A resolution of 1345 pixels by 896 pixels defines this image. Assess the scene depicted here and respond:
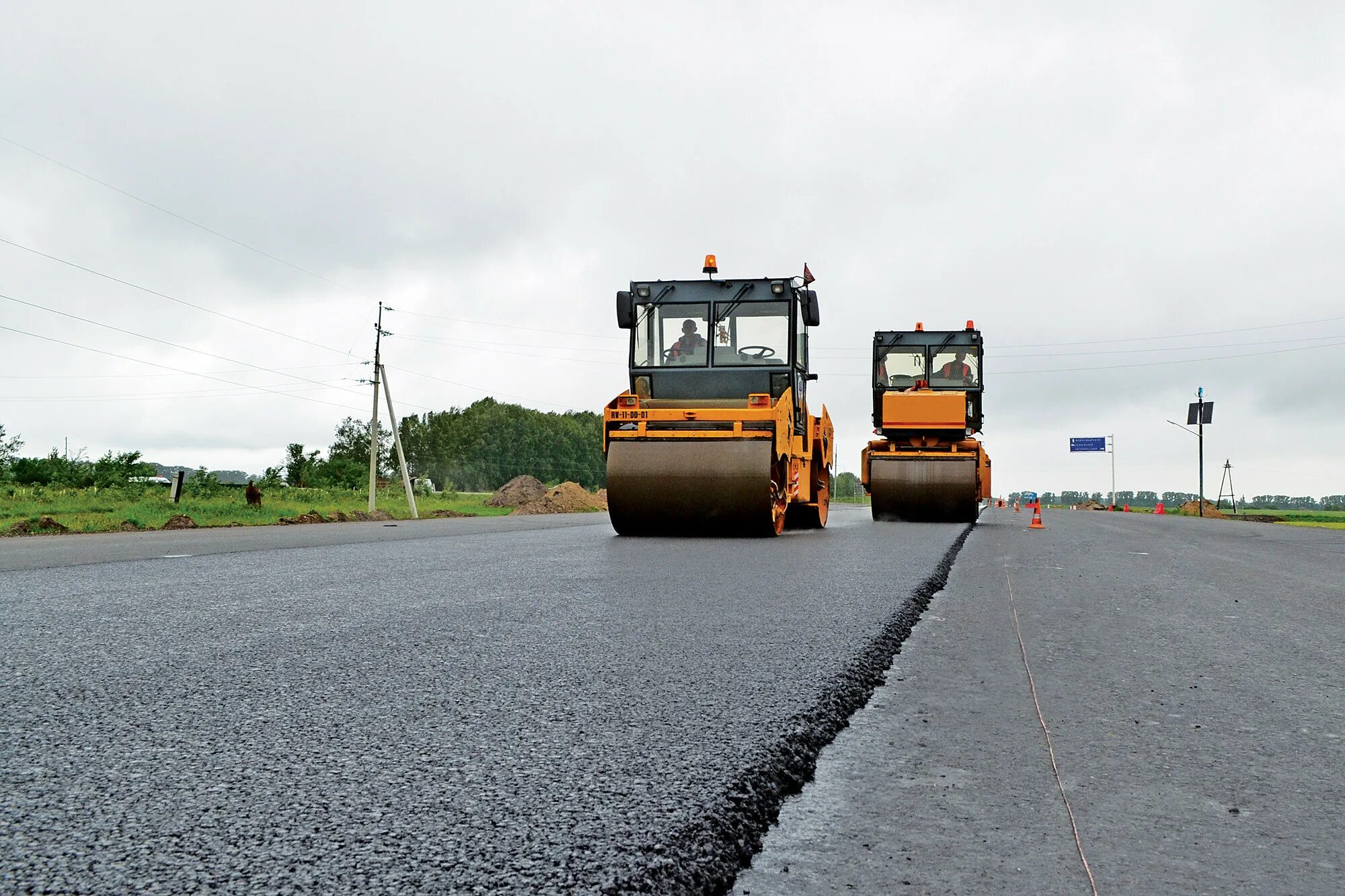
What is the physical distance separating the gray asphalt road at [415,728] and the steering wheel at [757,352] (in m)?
6.40

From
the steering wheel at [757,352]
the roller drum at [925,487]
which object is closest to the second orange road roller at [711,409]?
the steering wheel at [757,352]

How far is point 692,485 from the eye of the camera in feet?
37.0

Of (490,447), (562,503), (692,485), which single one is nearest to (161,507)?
(562,503)

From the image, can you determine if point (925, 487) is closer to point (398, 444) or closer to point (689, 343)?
point (689, 343)

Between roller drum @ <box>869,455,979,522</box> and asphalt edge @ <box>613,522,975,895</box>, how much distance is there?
45.8 ft

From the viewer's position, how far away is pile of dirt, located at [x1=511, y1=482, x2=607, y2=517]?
112ft

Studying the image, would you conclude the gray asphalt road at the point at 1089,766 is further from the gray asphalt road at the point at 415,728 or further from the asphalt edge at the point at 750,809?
the gray asphalt road at the point at 415,728

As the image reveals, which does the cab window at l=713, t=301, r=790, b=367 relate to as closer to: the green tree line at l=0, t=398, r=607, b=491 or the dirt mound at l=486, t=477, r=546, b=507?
Result: the dirt mound at l=486, t=477, r=546, b=507

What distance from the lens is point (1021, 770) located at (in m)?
2.48

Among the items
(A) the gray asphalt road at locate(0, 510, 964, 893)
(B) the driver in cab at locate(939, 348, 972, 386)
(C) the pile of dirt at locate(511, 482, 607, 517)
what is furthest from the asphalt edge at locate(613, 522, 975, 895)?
(C) the pile of dirt at locate(511, 482, 607, 517)

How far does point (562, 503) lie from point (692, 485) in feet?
77.6

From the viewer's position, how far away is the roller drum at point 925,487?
17062mm

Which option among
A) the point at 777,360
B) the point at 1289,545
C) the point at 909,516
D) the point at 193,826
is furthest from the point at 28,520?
the point at 1289,545

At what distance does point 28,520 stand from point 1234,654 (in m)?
20.5
